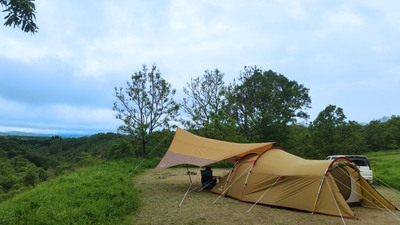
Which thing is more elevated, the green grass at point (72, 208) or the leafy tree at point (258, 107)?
the leafy tree at point (258, 107)

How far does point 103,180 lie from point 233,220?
4864mm

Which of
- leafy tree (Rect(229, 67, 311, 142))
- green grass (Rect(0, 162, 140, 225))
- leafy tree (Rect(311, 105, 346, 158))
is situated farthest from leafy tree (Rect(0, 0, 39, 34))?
leafy tree (Rect(311, 105, 346, 158))

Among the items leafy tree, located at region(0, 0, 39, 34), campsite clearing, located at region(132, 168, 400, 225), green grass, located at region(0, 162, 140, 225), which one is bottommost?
campsite clearing, located at region(132, 168, 400, 225)

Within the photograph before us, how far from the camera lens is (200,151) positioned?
31.9ft

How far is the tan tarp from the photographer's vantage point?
9.01 metres

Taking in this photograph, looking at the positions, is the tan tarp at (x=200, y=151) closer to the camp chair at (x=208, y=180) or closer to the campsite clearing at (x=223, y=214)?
the camp chair at (x=208, y=180)

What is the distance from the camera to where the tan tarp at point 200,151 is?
9.01 m

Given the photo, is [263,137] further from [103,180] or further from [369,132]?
[369,132]

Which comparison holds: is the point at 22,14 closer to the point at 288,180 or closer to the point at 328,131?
the point at 288,180

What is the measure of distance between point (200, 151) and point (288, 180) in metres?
3.39

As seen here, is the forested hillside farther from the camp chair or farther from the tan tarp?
the camp chair

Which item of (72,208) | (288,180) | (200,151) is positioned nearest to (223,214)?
(288,180)

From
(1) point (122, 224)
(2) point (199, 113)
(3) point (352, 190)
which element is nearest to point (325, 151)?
(2) point (199, 113)

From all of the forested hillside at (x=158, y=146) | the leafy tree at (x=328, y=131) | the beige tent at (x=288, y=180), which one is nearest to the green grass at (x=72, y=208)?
the beige tent at (x=288, y=180)
